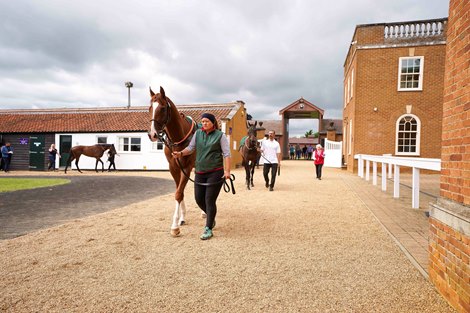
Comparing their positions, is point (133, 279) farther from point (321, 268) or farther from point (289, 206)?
point (289, 206)

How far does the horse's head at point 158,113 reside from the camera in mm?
3883

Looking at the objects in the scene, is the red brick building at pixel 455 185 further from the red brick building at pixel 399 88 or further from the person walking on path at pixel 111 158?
the person walking on path at pixel 111 158

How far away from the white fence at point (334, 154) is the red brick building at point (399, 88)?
246 inches

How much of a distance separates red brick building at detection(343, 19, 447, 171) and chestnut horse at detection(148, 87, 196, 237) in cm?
1362

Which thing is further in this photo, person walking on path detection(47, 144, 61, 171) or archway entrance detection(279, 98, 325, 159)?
archway entrance detection(279, 98, 325, 159)

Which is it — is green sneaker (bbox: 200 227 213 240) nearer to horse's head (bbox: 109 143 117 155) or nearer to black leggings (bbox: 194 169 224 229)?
black leggings (bbox: 194 169 224 229)

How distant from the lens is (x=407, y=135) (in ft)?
49.9

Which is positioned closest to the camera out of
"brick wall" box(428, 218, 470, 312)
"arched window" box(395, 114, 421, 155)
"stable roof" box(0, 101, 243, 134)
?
"brick wall" box(428, 218, 470, 312)

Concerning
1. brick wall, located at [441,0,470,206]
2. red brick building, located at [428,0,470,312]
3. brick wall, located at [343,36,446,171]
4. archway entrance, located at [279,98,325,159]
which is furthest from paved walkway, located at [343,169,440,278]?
archway entrance, located at [279,98,325,159]

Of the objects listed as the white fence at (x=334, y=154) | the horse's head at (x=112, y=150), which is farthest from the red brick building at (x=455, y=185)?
the white fence at (x=334, y=154)

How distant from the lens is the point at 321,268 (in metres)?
2.96

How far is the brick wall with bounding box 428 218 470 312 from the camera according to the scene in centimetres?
204

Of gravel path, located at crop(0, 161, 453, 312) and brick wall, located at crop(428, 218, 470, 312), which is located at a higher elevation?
brick wall, located at crop(428, 218, 470, 312)

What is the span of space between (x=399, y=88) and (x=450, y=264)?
1548 centimetres
